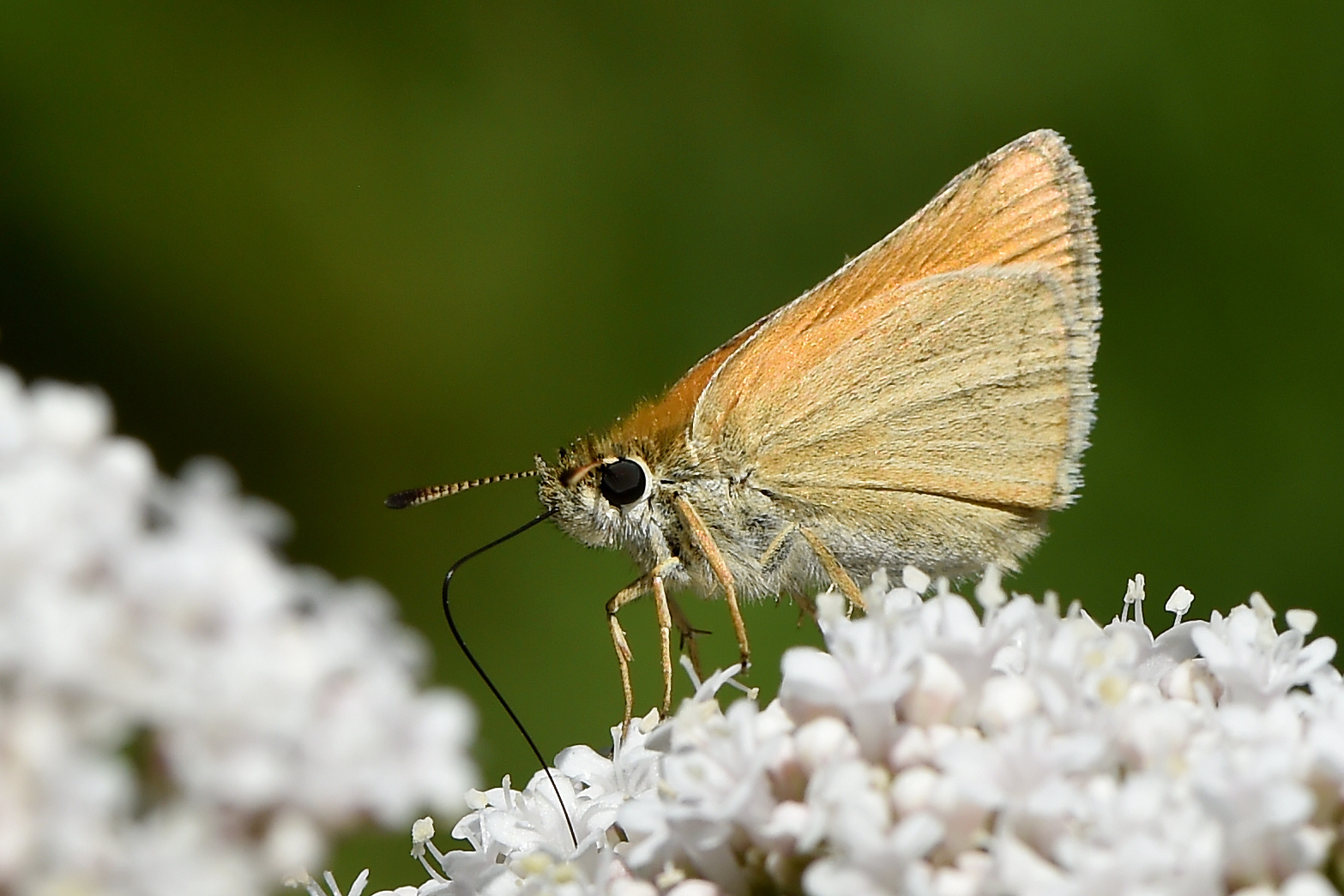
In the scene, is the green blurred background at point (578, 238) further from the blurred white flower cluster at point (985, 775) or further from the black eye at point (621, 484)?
the blurred white flower cluster at point (985, 775)

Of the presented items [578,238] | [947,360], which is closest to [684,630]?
[947,360]

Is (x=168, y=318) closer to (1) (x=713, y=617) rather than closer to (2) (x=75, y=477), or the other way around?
(1) (x=713, y=617)

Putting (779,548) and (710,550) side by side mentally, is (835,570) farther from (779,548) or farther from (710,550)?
(710,550)

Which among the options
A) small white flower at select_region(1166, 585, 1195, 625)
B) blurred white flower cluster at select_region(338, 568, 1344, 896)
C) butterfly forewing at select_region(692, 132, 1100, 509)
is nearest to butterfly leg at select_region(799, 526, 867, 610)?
butterfly forewing at select_region(692, 132, 1100, 509)

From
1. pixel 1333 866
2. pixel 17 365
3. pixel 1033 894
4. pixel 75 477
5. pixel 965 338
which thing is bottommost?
pixel 1333 866

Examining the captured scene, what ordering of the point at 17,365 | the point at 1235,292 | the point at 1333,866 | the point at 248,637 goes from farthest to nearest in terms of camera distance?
the point at 1235,292, the point at 17,365, the point at 1333,866, the point at 248,637

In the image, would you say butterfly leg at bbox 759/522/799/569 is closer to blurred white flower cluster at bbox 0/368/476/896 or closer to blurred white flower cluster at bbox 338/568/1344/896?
blurred white flower cluster at bbox 338/568/1344/896

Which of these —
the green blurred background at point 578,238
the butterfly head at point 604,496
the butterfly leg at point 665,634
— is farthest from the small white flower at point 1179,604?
the green blurred background at point 578,238

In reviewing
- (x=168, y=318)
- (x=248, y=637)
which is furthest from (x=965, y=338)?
(x=168, y=318)
